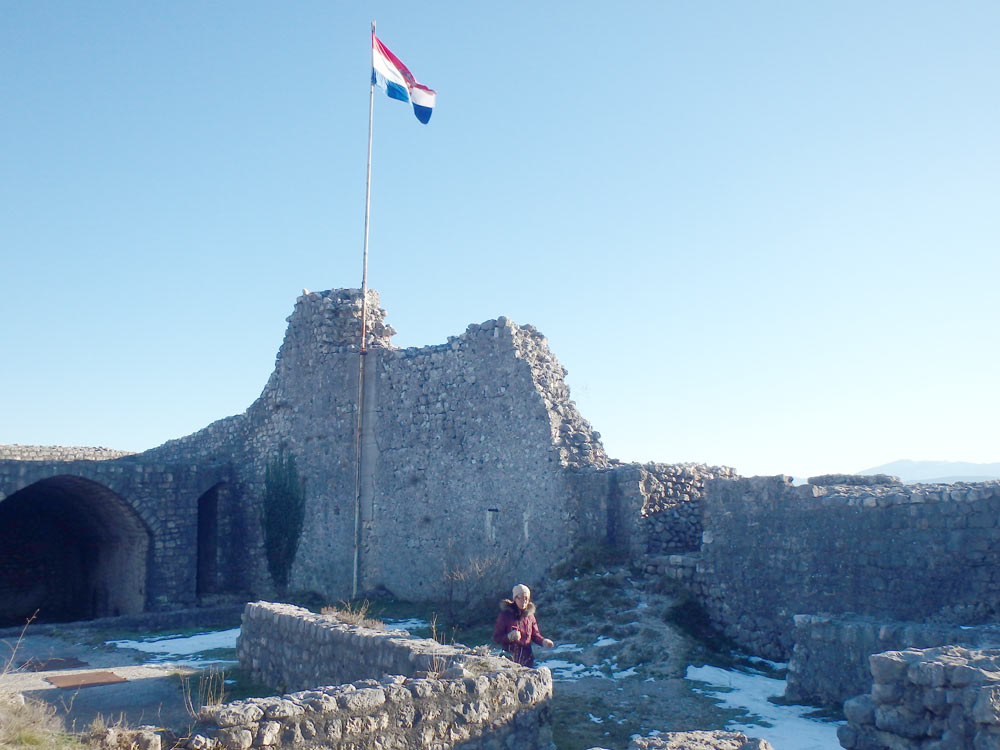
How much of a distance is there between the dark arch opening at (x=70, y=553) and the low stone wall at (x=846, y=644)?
45.0 ft

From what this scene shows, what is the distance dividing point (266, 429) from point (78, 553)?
24.6ft

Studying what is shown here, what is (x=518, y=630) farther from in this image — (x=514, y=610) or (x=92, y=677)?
(x=92, y=677)

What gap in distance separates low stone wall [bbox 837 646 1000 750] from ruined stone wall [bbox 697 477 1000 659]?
8.17ft

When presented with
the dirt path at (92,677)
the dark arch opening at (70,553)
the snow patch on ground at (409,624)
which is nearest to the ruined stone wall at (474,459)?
the snow patch on ground at (409,624)

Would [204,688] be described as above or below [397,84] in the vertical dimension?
below

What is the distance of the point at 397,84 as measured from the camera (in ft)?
57.4

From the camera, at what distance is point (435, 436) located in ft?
49.9

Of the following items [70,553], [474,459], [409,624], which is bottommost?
[409,624]

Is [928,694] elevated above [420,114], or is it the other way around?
[420,114]

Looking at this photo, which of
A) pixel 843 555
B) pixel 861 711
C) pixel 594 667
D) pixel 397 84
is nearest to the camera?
pixel 861 711

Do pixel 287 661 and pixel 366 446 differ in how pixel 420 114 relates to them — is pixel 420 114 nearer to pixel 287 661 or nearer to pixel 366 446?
pixel 366 446

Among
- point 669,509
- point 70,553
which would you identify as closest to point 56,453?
point 70,553

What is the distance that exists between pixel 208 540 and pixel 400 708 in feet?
47.9

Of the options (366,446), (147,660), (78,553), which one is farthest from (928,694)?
(78,553)
